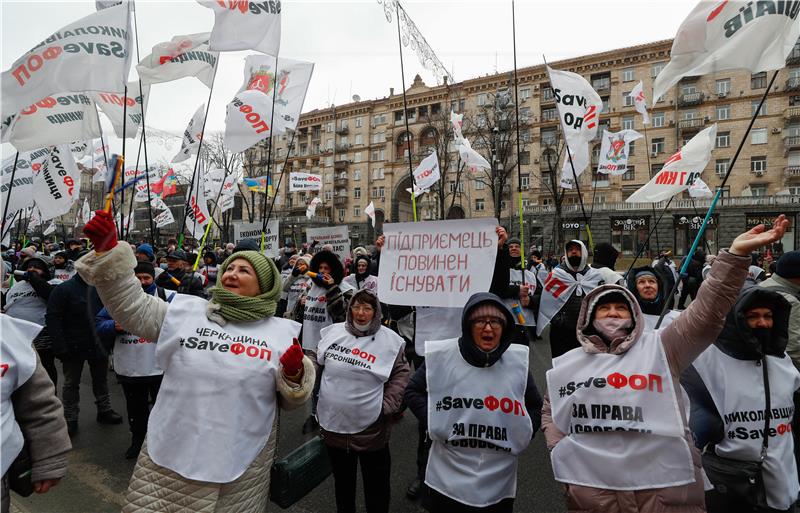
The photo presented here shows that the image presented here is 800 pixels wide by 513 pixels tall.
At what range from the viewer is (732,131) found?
3741cm

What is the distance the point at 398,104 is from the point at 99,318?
176 ft

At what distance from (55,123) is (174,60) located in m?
1.79

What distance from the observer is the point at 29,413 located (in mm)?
1866

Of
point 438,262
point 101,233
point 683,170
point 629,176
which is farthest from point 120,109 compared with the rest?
point 629,176

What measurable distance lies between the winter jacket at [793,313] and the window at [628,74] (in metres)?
45.0

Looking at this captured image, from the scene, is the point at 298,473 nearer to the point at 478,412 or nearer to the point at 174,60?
the point at 478,412

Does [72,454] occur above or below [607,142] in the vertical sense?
below

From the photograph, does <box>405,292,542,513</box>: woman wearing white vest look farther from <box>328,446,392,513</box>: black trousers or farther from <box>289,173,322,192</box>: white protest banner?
<box>289,173,322,192</box>: white protest banner

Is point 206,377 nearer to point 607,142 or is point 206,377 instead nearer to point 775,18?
point 775,18

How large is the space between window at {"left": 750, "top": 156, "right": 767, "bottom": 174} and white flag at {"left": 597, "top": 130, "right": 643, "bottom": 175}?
30.4 meters

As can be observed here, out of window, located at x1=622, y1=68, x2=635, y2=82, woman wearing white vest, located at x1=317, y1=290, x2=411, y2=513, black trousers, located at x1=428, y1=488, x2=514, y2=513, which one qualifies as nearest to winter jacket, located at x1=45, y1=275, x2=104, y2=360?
woman wearing white vest, located at x1=317, y1=290, x2=411, y2=513

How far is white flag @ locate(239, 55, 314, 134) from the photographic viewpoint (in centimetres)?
686

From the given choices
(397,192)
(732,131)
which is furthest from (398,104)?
(732,131)

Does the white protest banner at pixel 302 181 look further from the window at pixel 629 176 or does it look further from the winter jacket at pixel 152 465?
the window at pixel 629 176
